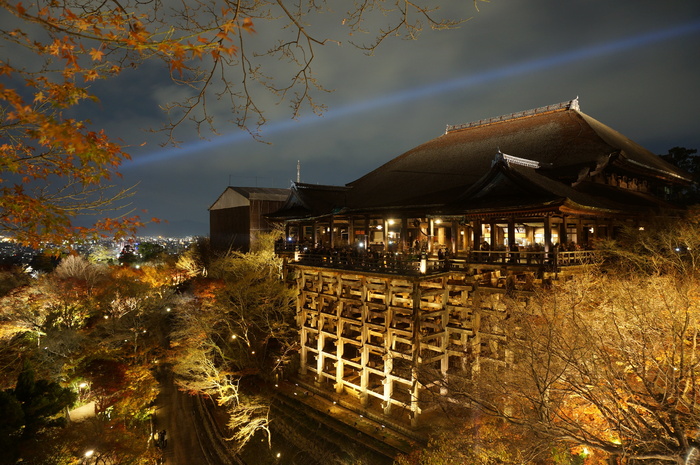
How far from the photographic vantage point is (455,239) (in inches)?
781

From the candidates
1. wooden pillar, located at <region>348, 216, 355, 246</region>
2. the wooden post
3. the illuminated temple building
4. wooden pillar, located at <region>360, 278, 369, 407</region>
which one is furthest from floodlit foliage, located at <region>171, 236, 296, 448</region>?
the wooden post

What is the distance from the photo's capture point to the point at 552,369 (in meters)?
10.1

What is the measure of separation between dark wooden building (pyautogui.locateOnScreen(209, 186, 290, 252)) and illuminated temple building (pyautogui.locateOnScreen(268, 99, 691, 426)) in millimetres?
10593

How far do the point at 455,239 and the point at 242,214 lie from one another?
23633 mm

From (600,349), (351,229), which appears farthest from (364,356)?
(600,349)

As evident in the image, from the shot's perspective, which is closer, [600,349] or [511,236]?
[600,349]

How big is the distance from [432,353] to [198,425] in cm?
1331

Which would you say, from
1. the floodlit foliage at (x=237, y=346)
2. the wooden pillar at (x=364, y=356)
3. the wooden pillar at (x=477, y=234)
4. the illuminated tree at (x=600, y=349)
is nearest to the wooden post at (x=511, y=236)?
the wooden pillar at (x=477, y=234)

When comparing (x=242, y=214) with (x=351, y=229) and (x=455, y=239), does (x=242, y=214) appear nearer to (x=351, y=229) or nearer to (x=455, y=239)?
(x=351, y=229)

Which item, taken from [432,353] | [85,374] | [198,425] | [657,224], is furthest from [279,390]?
[657,224]

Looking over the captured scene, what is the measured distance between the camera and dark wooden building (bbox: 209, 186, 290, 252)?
35.9 meters

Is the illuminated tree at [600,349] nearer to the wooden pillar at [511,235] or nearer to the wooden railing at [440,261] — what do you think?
the wooden railing at [440,261]

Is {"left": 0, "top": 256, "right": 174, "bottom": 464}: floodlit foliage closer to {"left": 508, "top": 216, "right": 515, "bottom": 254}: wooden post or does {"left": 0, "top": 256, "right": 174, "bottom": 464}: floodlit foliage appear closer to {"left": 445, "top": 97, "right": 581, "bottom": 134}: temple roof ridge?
{"left": 508, "top": 216, "right": 515, "bottom": 254}: wooden post

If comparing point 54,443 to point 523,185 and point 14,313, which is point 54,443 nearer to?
point 14,313
